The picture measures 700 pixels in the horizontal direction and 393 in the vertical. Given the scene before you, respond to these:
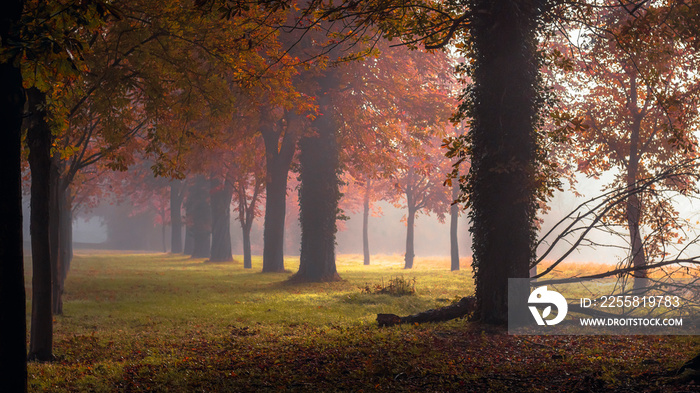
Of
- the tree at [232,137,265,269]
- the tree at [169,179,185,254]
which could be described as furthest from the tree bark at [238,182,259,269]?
the tree at [169,179,185,254]

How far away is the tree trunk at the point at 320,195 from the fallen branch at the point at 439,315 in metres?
11.3

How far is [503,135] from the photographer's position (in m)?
9.23

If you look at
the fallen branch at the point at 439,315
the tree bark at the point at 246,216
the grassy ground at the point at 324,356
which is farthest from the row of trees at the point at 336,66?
the tree bark at the point at 246,216

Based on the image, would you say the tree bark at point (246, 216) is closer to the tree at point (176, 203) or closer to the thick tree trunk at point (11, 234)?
the tree at point (176, 203)

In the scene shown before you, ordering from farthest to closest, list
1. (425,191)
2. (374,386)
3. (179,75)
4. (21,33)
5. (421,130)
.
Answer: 1. (425,191)
2. (421,130)
3. (179,75)
4. (374,386)
5. (21,33)

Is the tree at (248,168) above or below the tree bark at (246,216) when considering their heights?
above

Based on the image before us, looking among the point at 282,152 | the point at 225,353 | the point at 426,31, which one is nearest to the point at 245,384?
the point at 225,353

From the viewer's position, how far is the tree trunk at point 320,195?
21734 millimetres

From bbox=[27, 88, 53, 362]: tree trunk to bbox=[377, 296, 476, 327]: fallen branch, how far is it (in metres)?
5.85

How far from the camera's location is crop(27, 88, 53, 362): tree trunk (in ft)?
28.0

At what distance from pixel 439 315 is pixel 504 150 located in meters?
3.48

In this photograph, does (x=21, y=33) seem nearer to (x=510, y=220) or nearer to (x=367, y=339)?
(x=367, y=339)

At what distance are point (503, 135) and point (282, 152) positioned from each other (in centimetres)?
1638

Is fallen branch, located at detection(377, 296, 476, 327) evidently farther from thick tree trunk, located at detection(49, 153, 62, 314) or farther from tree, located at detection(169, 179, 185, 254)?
tree, located at detection(169, 179, 185, 254)
